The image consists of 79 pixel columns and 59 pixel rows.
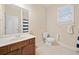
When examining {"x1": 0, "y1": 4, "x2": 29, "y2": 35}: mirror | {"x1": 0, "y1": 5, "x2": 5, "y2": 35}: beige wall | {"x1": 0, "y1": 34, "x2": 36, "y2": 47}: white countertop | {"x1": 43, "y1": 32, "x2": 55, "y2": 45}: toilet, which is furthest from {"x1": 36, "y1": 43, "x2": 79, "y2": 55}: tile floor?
{"x1": 0, "y1": 5, "x2": 5, "y2": 35}: beige wall

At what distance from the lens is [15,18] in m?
2.00

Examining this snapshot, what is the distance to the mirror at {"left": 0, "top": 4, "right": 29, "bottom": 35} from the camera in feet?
6.25

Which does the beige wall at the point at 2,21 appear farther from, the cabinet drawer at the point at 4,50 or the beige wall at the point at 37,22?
the beige wall at the point at 37,22

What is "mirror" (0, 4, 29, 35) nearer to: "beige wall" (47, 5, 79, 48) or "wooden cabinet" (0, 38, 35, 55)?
"wooden cabinet" (0, 38, 35, 55)

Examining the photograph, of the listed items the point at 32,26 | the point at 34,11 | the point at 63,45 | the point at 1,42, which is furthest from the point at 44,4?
the point at 1,42

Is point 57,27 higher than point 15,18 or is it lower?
lower

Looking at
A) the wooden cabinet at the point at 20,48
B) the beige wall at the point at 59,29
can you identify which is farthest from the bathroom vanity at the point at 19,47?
the beige wall at the point at 59,29

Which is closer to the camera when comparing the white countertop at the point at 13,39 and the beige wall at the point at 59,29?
the white countertop at the point at 13,39

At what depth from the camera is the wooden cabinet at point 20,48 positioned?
1.85 m

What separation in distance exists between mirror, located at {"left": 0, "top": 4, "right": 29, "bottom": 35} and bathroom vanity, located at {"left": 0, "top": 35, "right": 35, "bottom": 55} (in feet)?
Answer: 0.47

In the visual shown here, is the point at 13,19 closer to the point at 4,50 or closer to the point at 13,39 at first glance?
the point at 13,39
